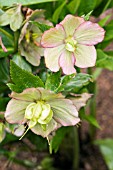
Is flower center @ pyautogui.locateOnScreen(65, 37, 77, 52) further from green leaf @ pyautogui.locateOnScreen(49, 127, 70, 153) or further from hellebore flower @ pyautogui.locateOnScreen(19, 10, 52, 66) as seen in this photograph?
green leaf @ pyautogui.locateOnScreen(49, 127, 70, 153)

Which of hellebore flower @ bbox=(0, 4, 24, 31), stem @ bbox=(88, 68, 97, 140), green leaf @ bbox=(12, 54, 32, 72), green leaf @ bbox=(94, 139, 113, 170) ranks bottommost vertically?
green leaf @ bbox=(94, 139, 113, 170)

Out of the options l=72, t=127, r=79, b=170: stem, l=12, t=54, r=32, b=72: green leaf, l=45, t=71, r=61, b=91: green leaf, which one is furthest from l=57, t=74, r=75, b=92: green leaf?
l=72, t=127, r=79, b=170: stem

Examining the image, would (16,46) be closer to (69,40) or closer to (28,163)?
(69,40)

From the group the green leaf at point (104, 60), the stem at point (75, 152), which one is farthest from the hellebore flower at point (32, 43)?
the stem at point (75, 152)

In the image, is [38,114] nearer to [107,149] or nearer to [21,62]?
[21,62]

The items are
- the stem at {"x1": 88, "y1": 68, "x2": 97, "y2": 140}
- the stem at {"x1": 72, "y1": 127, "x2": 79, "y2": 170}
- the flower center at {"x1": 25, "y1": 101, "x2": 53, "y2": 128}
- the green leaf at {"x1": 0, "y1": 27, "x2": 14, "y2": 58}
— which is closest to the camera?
the flower center at {"x1": 25, "y1": 101, "x2": 53, "y2": 128}

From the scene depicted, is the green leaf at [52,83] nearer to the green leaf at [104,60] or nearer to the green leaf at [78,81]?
the green leaf at [78,81]

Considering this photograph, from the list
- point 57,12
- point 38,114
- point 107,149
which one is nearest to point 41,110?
point 38,114
